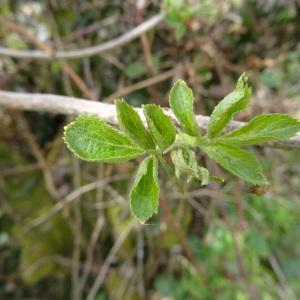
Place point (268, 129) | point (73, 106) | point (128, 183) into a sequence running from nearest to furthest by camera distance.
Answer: point (268, 129) < point (73, 106) < point (128, 183)

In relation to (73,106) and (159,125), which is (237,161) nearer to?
(159,125)

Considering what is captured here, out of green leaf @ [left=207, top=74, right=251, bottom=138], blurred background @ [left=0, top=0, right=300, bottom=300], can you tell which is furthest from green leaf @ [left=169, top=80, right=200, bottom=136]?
blurred background @ [left=0, top=0, right=300, bottom=300]

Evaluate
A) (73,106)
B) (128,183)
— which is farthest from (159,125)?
(128,183)

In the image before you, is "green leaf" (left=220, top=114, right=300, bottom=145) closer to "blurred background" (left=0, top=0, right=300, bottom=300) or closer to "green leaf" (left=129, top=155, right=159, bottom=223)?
"green leaf" (left=129, top=155, right=159, bottom=223)

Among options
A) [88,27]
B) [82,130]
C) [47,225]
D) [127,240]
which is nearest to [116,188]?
[127,240]

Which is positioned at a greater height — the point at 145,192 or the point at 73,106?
the point at 73,106

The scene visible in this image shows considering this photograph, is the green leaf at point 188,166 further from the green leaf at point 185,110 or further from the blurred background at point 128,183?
the blurred background at point 128,183
